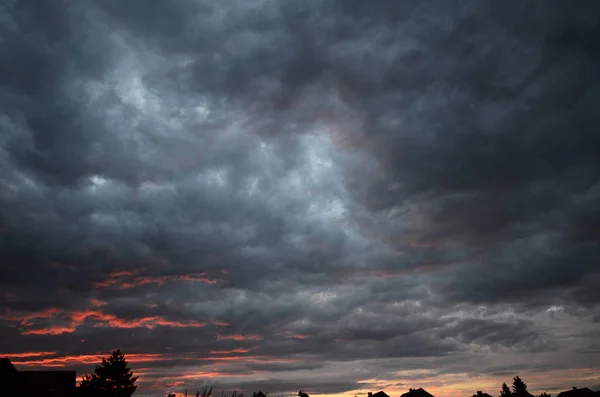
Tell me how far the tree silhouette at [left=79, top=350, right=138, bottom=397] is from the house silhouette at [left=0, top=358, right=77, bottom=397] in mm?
6044

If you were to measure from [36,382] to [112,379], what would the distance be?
17.0m

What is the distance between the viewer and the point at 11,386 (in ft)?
234

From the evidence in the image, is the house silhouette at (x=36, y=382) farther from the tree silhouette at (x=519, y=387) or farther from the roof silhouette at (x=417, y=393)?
the tree silhouette at (x=519, y=387)

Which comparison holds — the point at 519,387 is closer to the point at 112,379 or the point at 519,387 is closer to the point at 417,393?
the point at 417,393

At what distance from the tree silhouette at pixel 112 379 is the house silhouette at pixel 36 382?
604 cm

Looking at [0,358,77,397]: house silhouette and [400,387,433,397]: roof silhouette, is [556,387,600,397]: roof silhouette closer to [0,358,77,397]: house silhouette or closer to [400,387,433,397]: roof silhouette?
[400,387,433,397]: roof silhouette

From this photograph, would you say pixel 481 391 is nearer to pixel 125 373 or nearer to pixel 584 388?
pixel 584 388

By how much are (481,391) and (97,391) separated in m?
99.7

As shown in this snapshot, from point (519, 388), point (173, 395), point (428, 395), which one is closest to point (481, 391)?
point (519, 388)

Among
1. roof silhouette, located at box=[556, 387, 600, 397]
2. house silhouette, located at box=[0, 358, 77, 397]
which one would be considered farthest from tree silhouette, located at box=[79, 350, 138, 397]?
roof silhouette, located at box=[556, 387, 600, 397]

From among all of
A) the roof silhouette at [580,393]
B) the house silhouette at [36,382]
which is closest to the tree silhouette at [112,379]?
the house silhouette at [36,382]

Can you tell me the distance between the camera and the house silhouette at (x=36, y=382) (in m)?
71.8

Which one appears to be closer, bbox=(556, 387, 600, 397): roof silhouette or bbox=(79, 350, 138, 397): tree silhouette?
bbox=(79, 350, 138, 397): tree silhouette

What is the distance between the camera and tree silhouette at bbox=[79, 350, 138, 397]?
85.1 meters
